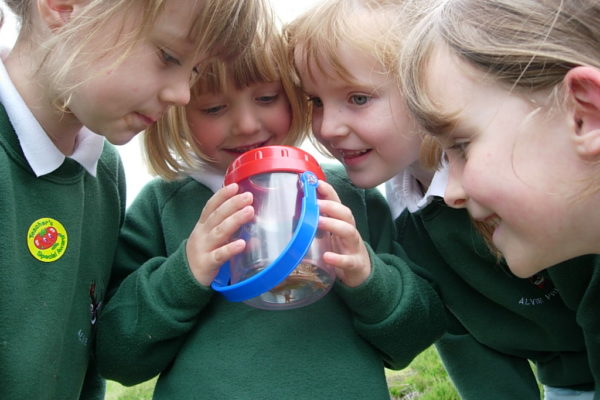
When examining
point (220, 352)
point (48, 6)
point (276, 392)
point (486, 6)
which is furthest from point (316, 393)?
point (48, 6)

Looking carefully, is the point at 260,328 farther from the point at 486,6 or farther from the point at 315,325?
the point at 486,6

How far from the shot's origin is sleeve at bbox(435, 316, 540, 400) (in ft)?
5.73

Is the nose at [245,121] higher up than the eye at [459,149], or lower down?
lower down

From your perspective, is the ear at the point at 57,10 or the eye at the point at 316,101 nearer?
the ear at the point at 57,10

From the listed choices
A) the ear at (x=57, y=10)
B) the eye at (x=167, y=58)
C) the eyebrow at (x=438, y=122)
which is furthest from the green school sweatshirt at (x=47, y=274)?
the eyebrow at (x=438, y=122)

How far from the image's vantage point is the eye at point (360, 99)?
1.60 meters

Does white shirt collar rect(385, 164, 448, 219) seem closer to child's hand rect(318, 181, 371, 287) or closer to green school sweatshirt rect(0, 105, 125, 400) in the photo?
child's hand rect(318, 181, 371, 287)

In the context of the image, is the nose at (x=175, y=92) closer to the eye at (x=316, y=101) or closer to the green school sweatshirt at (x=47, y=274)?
the green school sweatshirt at (x=47, y=274)

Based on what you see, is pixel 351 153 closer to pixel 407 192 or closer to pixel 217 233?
pixel 407 192

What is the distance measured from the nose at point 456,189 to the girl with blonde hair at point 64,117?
21.6 inches

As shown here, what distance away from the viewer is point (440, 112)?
118 centimetres

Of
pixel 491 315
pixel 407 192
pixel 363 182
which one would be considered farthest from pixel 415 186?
pixel 491 315

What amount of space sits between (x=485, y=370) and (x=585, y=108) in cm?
95

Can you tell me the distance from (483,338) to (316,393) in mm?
553
